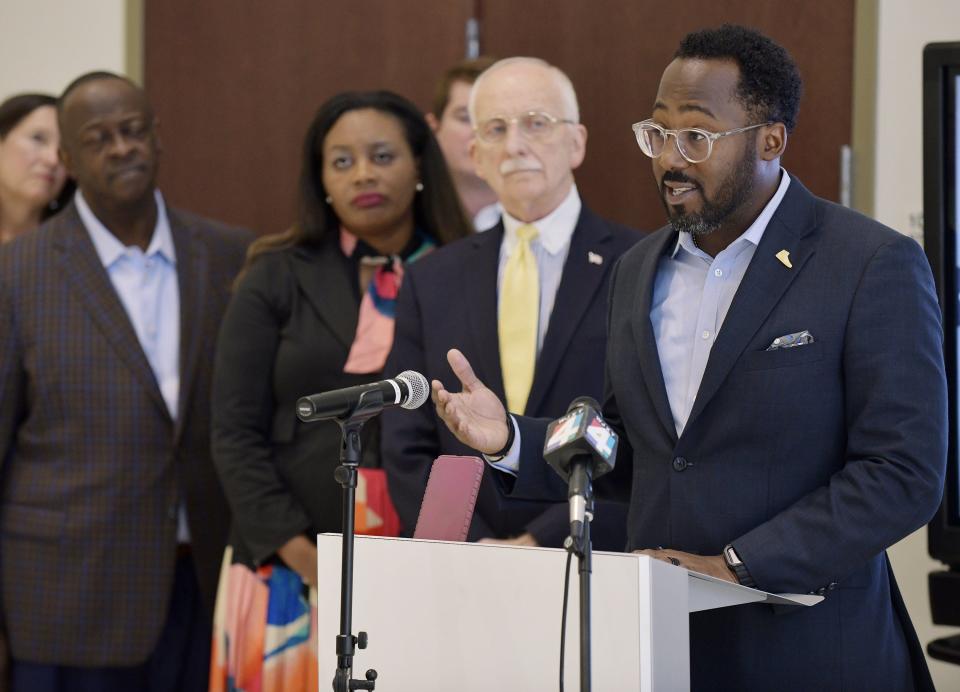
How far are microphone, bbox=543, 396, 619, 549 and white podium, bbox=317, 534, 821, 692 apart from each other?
12cm

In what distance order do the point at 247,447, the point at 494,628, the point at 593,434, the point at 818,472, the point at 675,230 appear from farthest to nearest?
1. the point at 247,447
2. the point at 675,230
3. the point at 818,472
4. the point at 494,628
5. the point at 593,434

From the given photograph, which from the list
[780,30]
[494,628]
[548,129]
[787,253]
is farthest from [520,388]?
[780,30]

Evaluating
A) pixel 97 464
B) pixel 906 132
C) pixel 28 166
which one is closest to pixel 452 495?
pixel 97 464

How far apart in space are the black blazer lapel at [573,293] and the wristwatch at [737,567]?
3.35 ft

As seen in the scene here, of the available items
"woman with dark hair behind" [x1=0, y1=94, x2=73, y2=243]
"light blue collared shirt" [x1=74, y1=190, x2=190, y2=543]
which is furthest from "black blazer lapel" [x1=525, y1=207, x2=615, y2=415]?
"woman with dark hair behind" [x1=0, y1=94, x2=73, y2=243]

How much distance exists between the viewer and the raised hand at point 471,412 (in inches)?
88.3

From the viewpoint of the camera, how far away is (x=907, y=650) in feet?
7.55

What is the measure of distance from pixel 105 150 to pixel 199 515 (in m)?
1.09

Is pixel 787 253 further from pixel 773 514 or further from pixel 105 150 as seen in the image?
A: pixel 105 150

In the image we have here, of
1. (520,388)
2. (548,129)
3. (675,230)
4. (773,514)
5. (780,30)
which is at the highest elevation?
(780,30)

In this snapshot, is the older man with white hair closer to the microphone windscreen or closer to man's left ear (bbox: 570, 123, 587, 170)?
man's left ear (bbox: 570, 123, 587, 170)

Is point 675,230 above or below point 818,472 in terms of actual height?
above

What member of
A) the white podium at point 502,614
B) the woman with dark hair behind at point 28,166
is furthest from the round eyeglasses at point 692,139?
the woman with dark hair behind at point 28,166

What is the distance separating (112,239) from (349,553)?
2253mm
